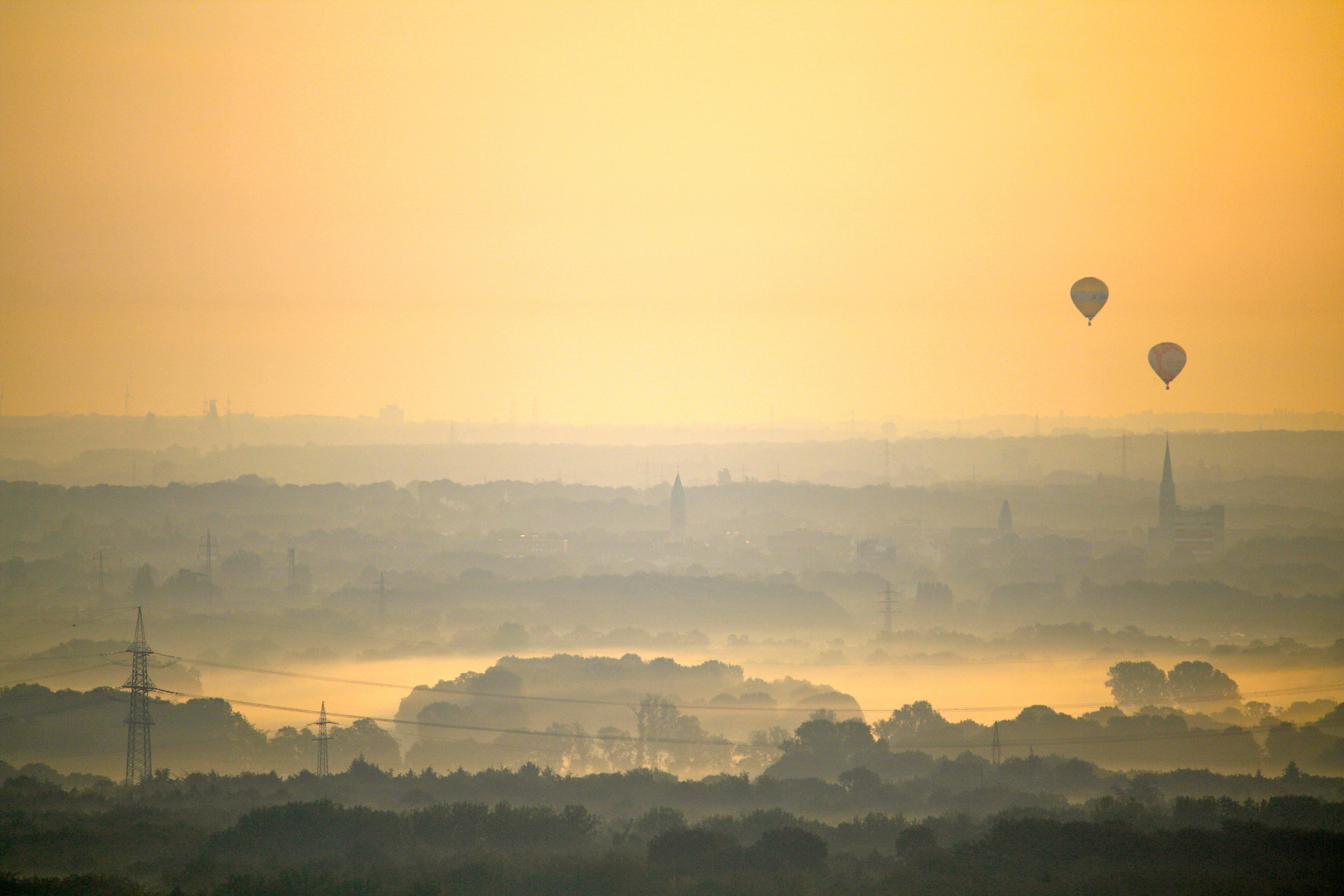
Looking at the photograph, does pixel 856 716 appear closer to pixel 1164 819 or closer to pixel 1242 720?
pixel 1242 720

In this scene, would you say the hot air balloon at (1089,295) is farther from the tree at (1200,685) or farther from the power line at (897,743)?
the tree at (1200,685)

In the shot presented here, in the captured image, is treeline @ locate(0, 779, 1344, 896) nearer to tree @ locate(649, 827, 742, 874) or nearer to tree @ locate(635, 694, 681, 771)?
tree @ locate(649, 827, 742, 874)

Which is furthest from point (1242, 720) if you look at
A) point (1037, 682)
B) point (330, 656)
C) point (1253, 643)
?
point (330, 656)

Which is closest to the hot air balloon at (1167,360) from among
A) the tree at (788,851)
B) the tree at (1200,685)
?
the tree at (1200,685)

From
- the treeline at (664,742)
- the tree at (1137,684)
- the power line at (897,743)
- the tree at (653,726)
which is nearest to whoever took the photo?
the treeline at (664,742)

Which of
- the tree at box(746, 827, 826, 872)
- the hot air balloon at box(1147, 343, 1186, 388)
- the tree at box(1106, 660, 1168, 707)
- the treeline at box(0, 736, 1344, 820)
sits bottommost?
the tree at box(1106, 660, 1168, 707)

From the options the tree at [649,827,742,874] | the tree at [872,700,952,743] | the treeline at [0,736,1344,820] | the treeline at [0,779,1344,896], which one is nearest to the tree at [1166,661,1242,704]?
the tree at [872,700,952,743]

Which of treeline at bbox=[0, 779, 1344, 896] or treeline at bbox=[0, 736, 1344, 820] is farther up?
treeline at bbox=[0, 779, 1344, 896]
